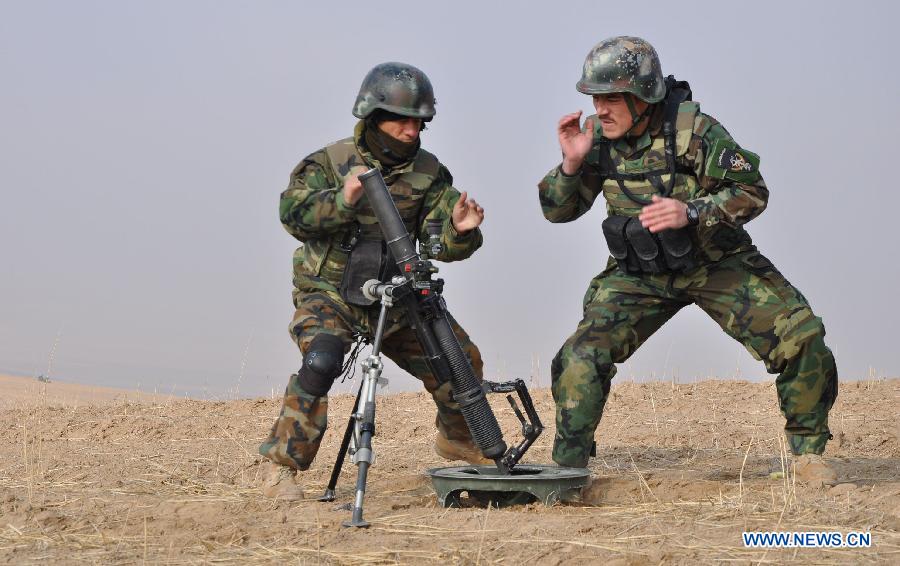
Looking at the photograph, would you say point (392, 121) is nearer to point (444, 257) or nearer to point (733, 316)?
point (444, 257)

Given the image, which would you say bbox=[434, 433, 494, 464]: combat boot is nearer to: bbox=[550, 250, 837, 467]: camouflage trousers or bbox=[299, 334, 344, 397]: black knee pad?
bbox=[550, 250, 837, 467]: camouflage trousers

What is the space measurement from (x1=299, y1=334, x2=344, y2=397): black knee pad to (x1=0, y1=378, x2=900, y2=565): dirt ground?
23.8 inches

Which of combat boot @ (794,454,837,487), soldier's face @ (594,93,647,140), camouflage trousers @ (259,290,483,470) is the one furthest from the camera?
soldier's face @ (594,93,647,140)

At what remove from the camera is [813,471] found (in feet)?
21.0

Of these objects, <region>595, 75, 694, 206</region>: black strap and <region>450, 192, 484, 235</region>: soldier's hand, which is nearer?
<region>450, 192, 484, 235</region>: soldier's hand

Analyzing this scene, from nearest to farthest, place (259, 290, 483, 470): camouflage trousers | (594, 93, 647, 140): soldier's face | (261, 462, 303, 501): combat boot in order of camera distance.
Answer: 1. (259, 290, 483, 470): camouflage trousers
2. (261, 462, 303, 501): combat boot
3. (594, 93, 647, 140): soldier's face

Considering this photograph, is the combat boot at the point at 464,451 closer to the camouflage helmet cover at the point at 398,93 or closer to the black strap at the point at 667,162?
the black strap at the point at 667,162

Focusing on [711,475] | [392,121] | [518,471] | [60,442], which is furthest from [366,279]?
[60,442]

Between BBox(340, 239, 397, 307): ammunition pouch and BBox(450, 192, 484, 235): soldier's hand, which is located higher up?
BBox(450, 192, 484, 235): soldier's hand

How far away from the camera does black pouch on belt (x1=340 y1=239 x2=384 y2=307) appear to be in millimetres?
6414

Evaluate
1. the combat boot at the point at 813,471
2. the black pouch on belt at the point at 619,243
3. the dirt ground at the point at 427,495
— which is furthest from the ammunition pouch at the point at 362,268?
the combat boot at the point at 813,471

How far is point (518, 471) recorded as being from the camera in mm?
6184

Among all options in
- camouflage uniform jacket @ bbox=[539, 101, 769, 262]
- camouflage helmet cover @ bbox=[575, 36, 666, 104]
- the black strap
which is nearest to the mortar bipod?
camouflage uniform jacket @ bbox=[539, 101, 769, 262]

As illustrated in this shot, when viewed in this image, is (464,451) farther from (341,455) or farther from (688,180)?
(688,180)
